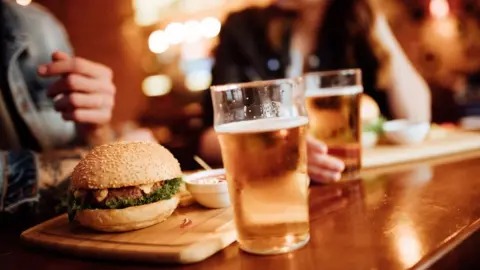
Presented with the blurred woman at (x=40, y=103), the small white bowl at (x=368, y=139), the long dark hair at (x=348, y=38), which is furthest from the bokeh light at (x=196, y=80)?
the small white bowl at (x=368, y=139)

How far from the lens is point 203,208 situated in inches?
44.3

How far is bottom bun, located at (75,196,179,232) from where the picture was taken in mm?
959

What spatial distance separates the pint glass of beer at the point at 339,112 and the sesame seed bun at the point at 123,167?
0.53 meters

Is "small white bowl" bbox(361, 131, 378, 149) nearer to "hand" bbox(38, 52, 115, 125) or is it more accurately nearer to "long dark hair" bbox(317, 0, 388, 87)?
"hand" bbox(38, 52, 115, 125)

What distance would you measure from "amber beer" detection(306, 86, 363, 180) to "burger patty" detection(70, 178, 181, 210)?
1.89ft

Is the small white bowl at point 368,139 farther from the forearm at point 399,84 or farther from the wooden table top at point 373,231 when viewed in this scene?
the forearm at point 399,84

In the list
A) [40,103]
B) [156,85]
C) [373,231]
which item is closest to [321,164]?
[373,231]

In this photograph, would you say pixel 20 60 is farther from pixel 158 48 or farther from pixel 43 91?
pixel 158 48

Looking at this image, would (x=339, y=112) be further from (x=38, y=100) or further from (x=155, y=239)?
(x=38, y=100)

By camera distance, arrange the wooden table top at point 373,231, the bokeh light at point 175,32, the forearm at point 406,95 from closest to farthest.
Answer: the wooden table top at point 373,231 < the forearm at point 406,95 < the bokeh light at point 175,32

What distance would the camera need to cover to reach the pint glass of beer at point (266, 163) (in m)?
0.83

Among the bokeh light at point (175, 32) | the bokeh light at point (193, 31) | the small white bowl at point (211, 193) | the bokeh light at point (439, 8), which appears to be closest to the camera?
the small white bowl at point (211, 193)

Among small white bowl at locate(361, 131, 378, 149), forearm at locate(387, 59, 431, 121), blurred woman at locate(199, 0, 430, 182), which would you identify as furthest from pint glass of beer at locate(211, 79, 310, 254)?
forearm at locate(387, 59, 431, 121)

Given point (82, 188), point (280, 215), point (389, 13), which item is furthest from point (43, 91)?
point (389, 13)
